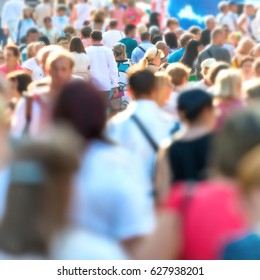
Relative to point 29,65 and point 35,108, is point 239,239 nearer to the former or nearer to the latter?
point 35,108

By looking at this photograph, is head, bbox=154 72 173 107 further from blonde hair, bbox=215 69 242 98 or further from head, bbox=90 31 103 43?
head, bbox=90 31 103 43

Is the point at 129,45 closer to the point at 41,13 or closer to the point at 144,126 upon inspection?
the point at 41,13

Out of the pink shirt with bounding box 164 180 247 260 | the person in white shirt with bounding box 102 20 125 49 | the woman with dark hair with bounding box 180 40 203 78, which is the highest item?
the pink shirt with bounding box 164 180 247 260

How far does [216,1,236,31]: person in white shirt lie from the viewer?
24.1 metres

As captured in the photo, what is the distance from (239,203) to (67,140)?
1.95 ft

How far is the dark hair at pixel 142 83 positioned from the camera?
8.00 meters

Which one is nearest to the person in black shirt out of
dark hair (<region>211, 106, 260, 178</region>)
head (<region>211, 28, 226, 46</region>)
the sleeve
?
dark hair (<region>211, 106, 260, 178</region>)

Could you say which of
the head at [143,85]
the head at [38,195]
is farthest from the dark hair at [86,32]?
the head at [38,195]

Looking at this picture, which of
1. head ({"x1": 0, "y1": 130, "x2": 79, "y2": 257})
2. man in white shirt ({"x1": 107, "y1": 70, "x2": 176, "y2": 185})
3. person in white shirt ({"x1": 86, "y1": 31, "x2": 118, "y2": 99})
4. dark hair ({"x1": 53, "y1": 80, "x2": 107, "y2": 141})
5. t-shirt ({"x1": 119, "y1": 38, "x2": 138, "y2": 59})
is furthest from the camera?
t-shirt ({"x1": 119, "y1": 38, "x2": 138, "y2": 59})

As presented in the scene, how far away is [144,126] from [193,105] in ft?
2.81

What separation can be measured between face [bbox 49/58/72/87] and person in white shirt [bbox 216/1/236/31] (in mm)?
15221

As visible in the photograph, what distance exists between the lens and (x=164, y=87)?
336 inches

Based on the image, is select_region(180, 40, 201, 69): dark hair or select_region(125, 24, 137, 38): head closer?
select_region(180, 40, 201, 69): dark hair
